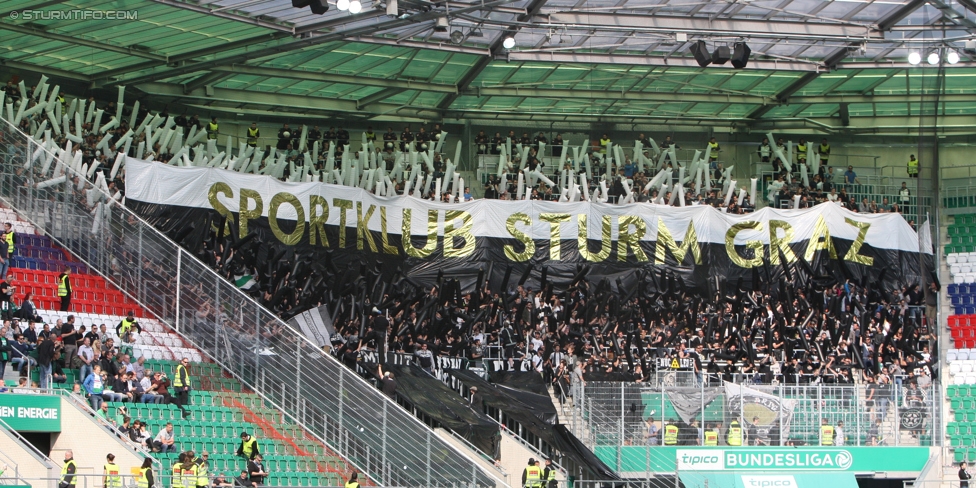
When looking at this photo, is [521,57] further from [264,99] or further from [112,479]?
[112,479]

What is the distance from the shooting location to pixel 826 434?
27297 mm

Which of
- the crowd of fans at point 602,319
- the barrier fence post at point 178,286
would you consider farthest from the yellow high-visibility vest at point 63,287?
the crowd of fans at point 602,319

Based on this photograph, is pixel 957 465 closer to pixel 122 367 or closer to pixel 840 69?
pixel 840 69

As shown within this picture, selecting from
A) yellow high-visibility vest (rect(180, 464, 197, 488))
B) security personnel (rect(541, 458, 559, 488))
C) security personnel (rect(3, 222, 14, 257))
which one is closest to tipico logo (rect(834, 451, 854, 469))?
security personnel (rect(541, 458, 559, 488))

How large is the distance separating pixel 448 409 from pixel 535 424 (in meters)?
1.92

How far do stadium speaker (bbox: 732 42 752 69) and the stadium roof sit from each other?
975 millimetres

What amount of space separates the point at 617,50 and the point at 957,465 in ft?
42.4

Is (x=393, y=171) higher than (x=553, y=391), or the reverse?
(x=393, y=171)

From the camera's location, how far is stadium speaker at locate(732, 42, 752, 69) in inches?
1163

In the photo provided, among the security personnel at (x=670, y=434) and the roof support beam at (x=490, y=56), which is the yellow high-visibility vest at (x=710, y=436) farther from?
the roof support beam at (x=490, y=56)

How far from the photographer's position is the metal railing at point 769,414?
26.4m

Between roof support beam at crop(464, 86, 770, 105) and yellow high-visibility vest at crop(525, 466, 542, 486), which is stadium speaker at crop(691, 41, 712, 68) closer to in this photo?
roof support beam at crop(464, 86, 770, 105)

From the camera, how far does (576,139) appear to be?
39.2m

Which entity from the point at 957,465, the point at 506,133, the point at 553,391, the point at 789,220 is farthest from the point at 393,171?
the point at 957,465
